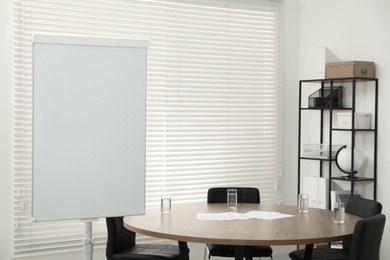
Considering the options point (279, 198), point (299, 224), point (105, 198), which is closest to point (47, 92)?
point (105, 198)

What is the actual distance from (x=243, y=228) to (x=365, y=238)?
2.63 feet

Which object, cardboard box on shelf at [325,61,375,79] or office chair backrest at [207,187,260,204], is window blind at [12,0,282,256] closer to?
office chair backrest at [207,187,260,204]

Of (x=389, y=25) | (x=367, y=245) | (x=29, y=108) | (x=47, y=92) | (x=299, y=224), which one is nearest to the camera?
(x=47, y=92)

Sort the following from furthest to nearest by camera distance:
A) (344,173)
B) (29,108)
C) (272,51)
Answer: (272,51)
(344,173)
(29,108)

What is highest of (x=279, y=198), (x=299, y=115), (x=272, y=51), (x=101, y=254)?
(x=272, y=51)

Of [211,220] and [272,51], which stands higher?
[272,51]

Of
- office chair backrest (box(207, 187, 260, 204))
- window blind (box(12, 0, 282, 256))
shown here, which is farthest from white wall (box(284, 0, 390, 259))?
office chair backrest (box(207, 187, 260, 204))

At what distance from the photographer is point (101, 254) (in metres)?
5.90

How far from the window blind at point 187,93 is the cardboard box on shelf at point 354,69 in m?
0.93

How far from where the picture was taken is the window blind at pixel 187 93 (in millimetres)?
5430

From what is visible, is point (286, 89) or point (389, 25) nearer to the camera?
point (389, 25)

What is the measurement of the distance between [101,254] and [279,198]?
2.14 metres

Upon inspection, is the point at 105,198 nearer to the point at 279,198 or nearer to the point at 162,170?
the point at 162,170

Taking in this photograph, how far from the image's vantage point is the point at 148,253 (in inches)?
186
